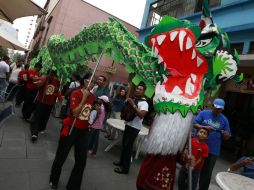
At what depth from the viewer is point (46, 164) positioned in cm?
435

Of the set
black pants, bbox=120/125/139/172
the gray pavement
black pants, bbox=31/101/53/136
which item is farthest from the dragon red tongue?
black pants, bbox=31/101/53/136

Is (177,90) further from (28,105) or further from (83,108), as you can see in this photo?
(28,105)

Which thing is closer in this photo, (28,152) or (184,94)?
(184,94)

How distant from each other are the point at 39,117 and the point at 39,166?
169cm

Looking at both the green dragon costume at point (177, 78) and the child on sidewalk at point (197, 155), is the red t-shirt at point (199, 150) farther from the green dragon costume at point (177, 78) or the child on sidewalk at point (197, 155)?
the green dragon costume at point (177, 78)

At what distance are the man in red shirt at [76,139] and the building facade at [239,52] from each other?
5.22m

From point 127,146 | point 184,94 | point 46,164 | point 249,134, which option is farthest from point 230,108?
point 184,94

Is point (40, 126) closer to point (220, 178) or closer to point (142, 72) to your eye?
point (142, 72)

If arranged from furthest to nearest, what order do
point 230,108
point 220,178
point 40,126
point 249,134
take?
point 230,108 → point 249,134 → point 40,126 → point 220,178

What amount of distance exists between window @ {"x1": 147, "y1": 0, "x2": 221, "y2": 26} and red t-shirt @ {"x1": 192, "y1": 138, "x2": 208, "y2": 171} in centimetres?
696

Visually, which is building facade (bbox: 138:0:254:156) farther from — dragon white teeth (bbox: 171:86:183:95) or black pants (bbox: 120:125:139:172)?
dragon white teeth (bbox: 171:86:183:95)

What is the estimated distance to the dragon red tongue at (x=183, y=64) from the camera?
239 centimetres

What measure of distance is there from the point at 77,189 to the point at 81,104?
1.08 m

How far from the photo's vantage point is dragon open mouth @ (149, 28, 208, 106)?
2.38 meters
